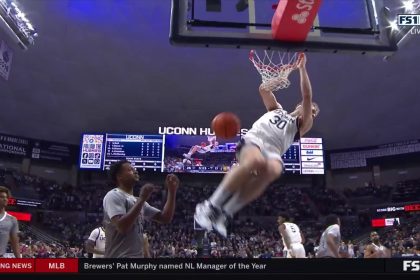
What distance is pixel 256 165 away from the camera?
14.4 ft

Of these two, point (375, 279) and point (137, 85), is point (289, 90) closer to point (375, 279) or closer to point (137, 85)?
point (137, 85)

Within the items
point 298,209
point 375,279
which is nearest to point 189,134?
point 298,209

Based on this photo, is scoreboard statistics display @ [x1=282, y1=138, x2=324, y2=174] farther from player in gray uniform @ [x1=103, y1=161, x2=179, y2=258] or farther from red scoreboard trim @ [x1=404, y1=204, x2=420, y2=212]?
player in gray uniform @ [x1=103, y1=161, x2=179, y2=258]

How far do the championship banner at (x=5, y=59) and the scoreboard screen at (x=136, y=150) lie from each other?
613 cm

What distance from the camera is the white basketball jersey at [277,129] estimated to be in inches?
194

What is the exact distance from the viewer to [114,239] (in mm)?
3686

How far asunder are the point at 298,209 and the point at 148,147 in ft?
33.5

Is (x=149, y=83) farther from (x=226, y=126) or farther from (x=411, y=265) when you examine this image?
(x=411, y=265)

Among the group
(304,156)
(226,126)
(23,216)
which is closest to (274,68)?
(226,126)

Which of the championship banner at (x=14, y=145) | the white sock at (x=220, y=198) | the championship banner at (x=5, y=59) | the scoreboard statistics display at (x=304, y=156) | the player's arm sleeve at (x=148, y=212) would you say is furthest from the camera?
the championship banner at (x=14, y=145)

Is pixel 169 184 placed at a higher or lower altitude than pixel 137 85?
lower

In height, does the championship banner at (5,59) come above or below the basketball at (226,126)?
above

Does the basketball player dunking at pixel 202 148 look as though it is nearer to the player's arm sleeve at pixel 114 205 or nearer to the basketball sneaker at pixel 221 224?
the basketball sneaker at pixel 221 224

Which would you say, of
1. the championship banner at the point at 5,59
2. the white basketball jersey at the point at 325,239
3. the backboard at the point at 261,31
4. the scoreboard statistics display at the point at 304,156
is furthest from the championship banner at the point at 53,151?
the backboard at the point at 261,31
